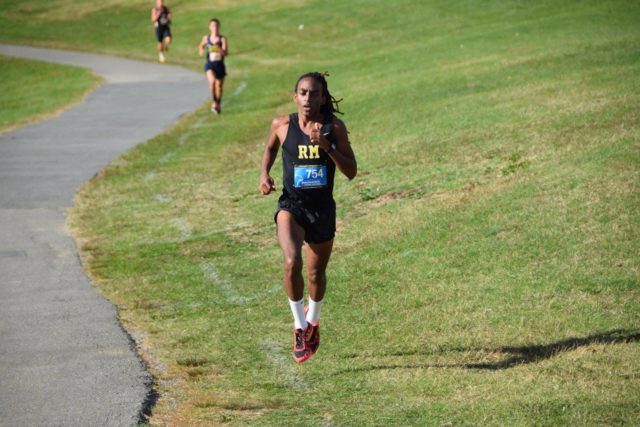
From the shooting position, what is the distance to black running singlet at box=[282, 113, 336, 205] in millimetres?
8562

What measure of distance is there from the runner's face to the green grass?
18.7 metres

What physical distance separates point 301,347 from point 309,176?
133 centimetres

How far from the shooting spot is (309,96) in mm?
8484

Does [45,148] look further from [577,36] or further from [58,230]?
[577,36]


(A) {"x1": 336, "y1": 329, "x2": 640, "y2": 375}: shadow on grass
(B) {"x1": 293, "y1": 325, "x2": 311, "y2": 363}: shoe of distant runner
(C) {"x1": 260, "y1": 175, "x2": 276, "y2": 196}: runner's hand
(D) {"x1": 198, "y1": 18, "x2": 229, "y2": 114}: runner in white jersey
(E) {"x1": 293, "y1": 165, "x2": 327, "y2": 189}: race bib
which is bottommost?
(D) {"x1": 198, "y1": 18, "x2": 229, "y2": 114}: runner in white jersey

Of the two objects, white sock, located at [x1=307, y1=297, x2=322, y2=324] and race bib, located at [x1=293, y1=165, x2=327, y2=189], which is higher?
race bib, located at [x1=293, y1=165, x2=327, y2=189]

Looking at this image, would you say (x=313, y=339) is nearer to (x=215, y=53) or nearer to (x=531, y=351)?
(x=531, y=351)

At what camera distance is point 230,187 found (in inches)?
699

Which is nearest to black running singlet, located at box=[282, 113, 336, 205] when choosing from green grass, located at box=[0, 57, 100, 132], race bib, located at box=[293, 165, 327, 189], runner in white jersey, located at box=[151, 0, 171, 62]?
race bib, located at box=[293, 165, 327, 189]

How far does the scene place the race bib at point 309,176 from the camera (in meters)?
8.59

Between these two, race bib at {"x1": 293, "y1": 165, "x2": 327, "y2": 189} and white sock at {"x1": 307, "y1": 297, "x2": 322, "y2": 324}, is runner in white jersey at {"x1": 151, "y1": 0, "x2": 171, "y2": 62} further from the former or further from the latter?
race bib at {"x1": 293, "y1": 165, "x2": 327, "y2": 189}

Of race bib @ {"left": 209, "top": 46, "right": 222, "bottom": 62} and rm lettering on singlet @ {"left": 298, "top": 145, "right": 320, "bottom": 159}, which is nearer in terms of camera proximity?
rm lettering on singlet @ {"left": 298, "top": 145, "right": 320, "bottom": 159}

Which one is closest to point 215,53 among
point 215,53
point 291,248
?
point 215,53

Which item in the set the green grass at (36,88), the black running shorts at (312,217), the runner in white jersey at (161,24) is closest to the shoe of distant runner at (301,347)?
the black running shorts at (312,217)
